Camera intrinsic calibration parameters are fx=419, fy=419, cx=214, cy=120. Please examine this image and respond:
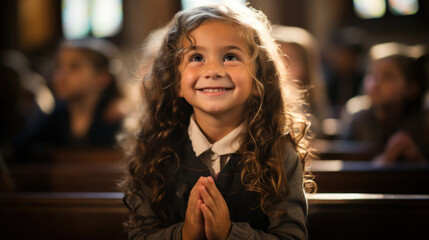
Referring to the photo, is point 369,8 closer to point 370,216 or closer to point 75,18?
point 75,18

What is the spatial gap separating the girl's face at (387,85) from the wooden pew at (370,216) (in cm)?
159

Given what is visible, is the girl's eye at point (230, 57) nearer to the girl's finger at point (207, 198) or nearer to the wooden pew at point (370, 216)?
the girl's finger at point (207, 198)

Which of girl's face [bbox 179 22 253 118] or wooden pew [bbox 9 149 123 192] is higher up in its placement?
girl's face [bbox 179 22 253 118]

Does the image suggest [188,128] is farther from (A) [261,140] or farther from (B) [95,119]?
(B) [95,119]

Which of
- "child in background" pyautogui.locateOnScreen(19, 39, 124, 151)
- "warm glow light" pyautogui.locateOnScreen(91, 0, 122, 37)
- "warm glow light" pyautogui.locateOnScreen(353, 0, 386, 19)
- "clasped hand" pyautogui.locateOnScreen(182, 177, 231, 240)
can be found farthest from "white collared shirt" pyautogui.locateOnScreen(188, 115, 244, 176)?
"warm glow light" pyautogui.locateOnScreen(91, 0, 122, 37)

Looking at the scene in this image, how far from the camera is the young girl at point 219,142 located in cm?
117

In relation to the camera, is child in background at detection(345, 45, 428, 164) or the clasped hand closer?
the clasped hand

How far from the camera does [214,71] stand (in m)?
1.15

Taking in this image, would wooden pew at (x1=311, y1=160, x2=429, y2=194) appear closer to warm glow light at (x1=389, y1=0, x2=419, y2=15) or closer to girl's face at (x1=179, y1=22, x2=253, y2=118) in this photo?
girl's face at (x1=179, y1=22, x2=253, y2=118)

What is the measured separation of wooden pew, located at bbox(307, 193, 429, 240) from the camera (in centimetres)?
141

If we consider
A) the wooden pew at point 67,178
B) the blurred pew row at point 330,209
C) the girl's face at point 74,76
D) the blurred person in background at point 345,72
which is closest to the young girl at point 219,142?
the blurred pew row at point 330,209

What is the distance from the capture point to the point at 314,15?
7340mm

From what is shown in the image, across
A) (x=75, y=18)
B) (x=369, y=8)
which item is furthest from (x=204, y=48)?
(x=75, y=18)

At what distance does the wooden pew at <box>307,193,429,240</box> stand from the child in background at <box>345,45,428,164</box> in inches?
50.9
